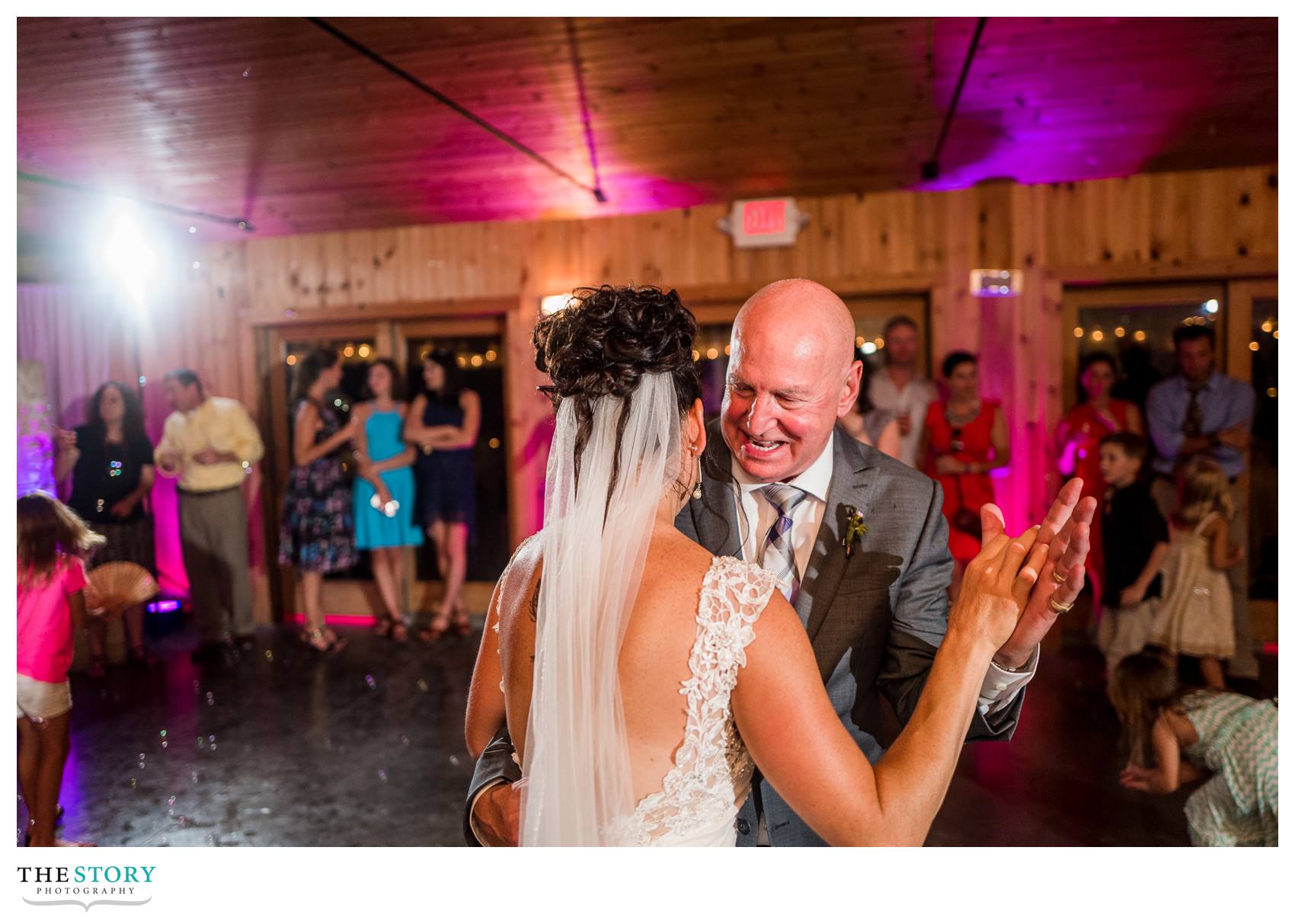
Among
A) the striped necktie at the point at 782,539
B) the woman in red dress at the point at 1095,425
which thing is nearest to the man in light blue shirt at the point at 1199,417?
the woman in red dress at the point at 1095,425

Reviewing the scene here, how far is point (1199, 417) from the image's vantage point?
468 centimetres

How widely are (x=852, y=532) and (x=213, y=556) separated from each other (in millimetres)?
4905

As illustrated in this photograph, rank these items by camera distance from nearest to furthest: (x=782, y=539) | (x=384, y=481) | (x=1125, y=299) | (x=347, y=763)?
(x=782, y=539), (x=347, y=763), (x=1125, y=299), (x=384, y=481)

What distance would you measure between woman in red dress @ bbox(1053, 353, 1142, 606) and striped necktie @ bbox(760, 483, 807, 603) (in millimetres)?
3676

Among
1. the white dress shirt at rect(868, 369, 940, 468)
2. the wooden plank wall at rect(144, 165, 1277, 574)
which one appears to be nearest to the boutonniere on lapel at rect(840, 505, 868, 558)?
the white dress shirt at rect(868, 369, 940, 468)

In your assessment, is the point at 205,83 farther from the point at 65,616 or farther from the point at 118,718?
the point at 118,718

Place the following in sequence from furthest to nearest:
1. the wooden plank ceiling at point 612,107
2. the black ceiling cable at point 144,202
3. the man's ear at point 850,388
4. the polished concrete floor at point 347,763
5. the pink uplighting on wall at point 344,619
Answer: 1. the pink uplighting on wall at point 344,619
2. the black ceiling cable at point 144,202
3. the wooden plank ceiling at point 612,107
4. the polished concrete floor at point 347,763
5. the man's ear at point 850,388

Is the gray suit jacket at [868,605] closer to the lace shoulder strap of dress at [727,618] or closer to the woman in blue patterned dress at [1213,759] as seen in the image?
the lace shoulder strap of dress at [727,618]

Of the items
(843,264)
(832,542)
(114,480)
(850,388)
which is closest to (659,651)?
(832,542)

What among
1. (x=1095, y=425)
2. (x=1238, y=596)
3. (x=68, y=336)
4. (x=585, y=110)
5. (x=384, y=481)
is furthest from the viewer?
(x=68, y=336)

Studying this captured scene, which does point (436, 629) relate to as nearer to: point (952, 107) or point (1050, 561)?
point (952, 107)

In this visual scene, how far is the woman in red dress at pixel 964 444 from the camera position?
471 centimetres

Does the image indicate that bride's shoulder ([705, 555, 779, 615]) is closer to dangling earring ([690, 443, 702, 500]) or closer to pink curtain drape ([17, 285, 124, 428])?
dangling earring ([690, 443, 702, 500])

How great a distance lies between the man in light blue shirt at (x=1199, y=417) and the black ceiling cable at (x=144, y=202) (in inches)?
228
